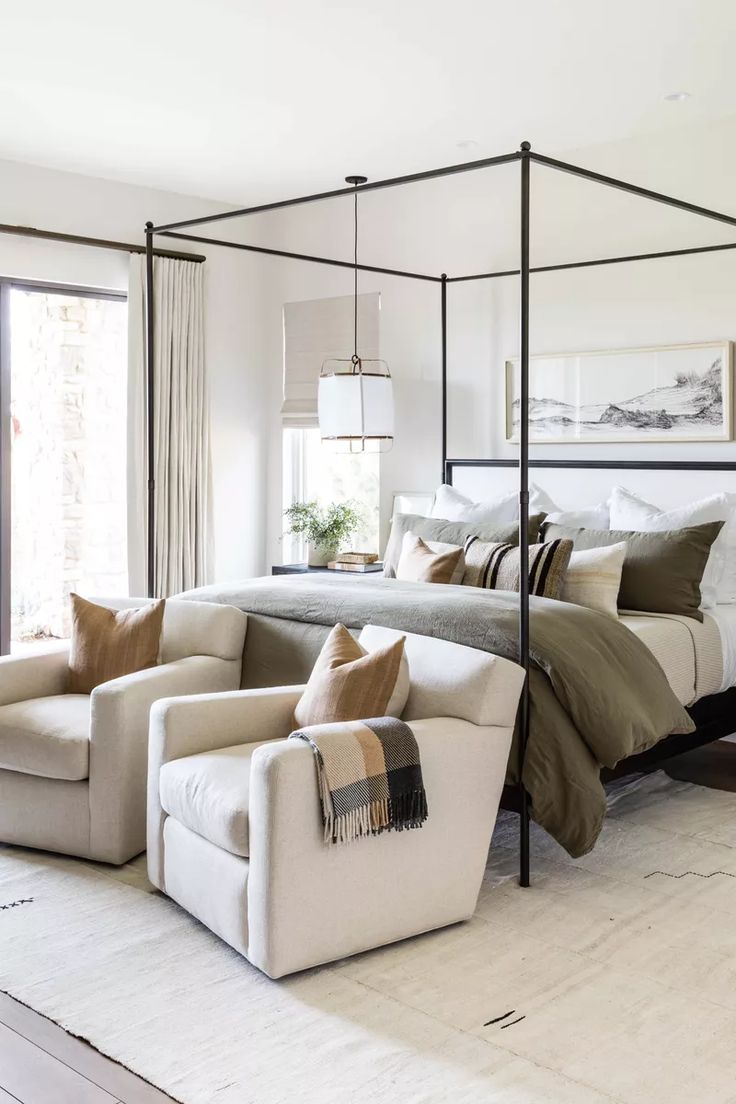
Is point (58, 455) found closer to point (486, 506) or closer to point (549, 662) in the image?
point (486, 506)

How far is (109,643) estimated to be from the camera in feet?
12.6

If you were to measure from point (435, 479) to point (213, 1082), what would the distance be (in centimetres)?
415

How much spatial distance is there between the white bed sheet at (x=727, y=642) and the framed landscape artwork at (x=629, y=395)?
39.0 inches

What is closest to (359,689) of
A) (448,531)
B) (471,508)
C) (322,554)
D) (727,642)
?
(727,642)

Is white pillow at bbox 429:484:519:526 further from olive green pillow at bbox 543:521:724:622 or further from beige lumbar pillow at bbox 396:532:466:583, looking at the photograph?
olive green pillow at bbox 543:521:724:622

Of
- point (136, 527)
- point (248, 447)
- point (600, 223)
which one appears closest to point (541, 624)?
point (600, 223)

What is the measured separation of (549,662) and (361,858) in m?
0.88

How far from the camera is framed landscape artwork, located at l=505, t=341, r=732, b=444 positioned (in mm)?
4957

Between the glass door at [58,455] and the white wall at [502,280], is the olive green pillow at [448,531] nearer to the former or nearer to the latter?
the white wall at [502,280]

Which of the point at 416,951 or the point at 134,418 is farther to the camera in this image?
the point at 134,418

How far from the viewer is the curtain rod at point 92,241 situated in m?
5.43

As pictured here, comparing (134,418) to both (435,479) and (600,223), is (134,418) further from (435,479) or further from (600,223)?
(600,223)

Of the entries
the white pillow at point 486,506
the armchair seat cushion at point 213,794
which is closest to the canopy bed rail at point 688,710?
the white pillow at point 486,506

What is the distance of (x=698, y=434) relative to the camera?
5.00 m
